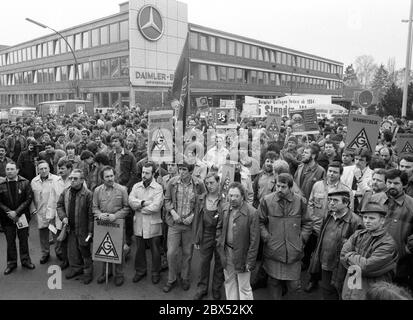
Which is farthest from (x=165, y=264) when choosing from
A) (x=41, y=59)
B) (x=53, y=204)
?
(x=41, y=59)

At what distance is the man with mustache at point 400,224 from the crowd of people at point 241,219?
0.04ft

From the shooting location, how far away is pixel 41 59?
182 ft

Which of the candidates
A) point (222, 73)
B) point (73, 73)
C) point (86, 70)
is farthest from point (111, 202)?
point (73, 73)

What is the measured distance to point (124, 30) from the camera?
4009 centimetres

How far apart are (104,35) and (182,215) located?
4276cm

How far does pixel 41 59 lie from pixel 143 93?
24.4 meters

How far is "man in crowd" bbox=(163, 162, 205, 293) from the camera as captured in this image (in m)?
5.29

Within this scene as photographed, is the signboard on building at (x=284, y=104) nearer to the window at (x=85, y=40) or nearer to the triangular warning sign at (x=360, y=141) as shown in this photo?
the triangular warning sign at (x=360, y=141)

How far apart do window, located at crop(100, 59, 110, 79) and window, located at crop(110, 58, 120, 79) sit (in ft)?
3.15

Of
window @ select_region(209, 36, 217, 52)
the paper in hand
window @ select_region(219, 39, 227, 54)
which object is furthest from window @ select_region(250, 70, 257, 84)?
the paper in hand

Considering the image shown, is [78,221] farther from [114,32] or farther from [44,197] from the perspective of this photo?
[114,32]

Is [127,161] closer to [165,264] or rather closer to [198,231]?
[165,264]

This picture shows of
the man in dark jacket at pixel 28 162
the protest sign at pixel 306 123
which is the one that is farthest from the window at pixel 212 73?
the man in dark jacket at pixel 28 162

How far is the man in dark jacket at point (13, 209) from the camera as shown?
226 inches
